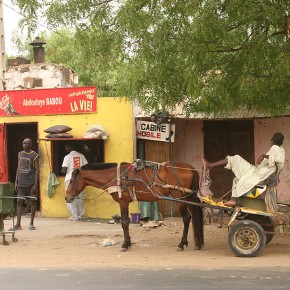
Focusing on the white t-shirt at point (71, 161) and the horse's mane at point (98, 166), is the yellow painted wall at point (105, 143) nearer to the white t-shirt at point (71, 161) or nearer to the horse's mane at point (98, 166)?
the white t-shirt at point (71, 161)

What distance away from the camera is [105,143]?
16.8m

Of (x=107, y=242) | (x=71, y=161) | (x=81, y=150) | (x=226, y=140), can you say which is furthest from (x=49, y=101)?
(x=107, y=242)

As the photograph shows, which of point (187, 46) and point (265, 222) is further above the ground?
point (187, 46)

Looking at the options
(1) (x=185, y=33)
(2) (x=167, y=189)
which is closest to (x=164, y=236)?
(2) (x=167, y=189)

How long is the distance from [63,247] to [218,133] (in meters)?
7.05

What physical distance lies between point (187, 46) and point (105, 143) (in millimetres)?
6168

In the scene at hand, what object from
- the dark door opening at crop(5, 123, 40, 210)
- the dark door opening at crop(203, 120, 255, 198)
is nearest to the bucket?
the dark door opening at crop(203, 120, 255, 198)

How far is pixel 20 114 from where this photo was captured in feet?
56.3

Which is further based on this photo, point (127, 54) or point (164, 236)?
point (164, 236)

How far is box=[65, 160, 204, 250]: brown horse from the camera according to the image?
11.8 metres

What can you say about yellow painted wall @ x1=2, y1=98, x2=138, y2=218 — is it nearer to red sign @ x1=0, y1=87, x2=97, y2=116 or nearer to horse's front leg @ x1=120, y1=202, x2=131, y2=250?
red sign @ x1=0, y1=87, x2=97, y2=116

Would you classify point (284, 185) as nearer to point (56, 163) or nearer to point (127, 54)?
point (56, 163)

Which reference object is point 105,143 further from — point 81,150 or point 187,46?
point 187,46


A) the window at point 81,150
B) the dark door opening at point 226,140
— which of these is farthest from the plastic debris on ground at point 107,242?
the dark door opening at point 226,140
